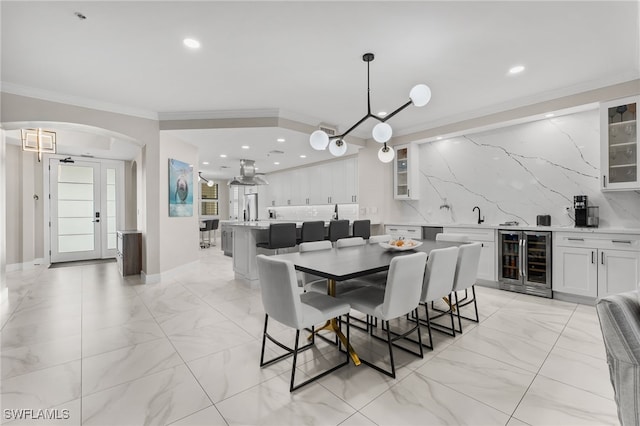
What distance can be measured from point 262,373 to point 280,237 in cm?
239

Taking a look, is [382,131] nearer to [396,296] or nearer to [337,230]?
[396,296]

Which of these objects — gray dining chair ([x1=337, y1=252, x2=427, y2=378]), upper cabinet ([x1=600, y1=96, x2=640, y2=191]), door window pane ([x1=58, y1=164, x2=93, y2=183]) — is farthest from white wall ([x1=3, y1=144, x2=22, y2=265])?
upper cabinet ([x1=600, y1=96, x2=640, y2=191])

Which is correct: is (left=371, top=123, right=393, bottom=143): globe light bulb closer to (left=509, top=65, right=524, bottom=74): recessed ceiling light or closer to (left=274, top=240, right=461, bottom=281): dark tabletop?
(left=274, top=240, right=461, bottom=281): dark tabletop

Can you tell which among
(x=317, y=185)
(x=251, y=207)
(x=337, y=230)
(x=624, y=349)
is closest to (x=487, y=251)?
(x=337, y=230)

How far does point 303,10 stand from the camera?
2.19m

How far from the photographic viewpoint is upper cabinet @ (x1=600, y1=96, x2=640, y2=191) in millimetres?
3285

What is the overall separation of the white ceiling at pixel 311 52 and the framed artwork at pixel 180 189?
1.10 meters

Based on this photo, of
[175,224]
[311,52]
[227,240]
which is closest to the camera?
[311,52]

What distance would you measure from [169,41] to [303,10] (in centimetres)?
132

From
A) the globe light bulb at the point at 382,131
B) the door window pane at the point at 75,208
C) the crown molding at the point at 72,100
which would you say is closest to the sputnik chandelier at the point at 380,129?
the globe light bulb at the point at 382,131

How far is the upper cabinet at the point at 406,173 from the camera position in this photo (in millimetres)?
5422

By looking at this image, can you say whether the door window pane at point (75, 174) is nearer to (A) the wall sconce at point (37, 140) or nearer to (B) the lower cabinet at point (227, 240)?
(A) the wall sconce at point (37, 140)

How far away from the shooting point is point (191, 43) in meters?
2.63

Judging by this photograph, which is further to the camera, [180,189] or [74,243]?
[74,243]
